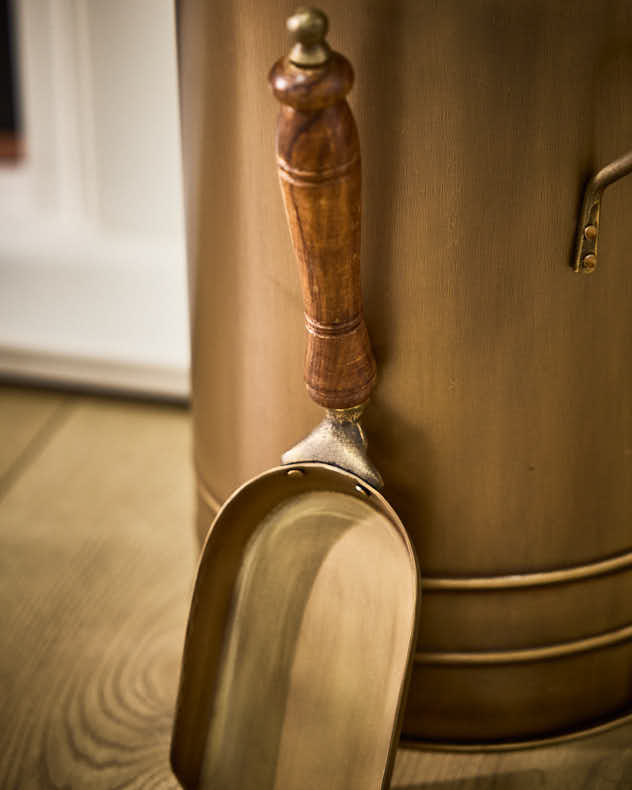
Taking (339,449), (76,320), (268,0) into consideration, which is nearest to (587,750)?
(339,449)

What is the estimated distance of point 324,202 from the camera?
501 millimetres

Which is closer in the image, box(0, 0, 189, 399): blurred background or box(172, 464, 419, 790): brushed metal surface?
box(172, 464, 419, 790): brushed metal surface

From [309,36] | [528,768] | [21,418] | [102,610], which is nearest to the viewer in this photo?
[309,36]

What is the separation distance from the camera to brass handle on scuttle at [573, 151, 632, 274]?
523 mm

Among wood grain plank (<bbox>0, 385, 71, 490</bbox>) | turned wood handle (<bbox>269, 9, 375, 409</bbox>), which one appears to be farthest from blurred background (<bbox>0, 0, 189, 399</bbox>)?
turned wood handle (<bbox>269, 9, 375, 409</bbox>)

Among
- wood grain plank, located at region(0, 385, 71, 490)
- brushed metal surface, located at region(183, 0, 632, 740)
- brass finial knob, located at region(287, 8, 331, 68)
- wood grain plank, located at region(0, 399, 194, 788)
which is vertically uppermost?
brass finial knob, located at region(287, 8, 331, 68)

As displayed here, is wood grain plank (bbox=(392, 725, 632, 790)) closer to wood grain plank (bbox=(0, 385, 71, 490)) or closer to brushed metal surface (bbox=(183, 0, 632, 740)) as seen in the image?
brushed metal surface (bbox=(183, 0, 632, 740))

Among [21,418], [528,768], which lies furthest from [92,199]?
[528,768]

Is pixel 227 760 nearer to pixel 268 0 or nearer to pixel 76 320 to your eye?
pixel 268 0

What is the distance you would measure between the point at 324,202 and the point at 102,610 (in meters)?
0.50

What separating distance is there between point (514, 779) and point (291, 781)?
165 mm

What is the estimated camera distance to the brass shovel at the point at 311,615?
0.58 m

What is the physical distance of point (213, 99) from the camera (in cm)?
59

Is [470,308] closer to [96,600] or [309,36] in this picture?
[309,36]
